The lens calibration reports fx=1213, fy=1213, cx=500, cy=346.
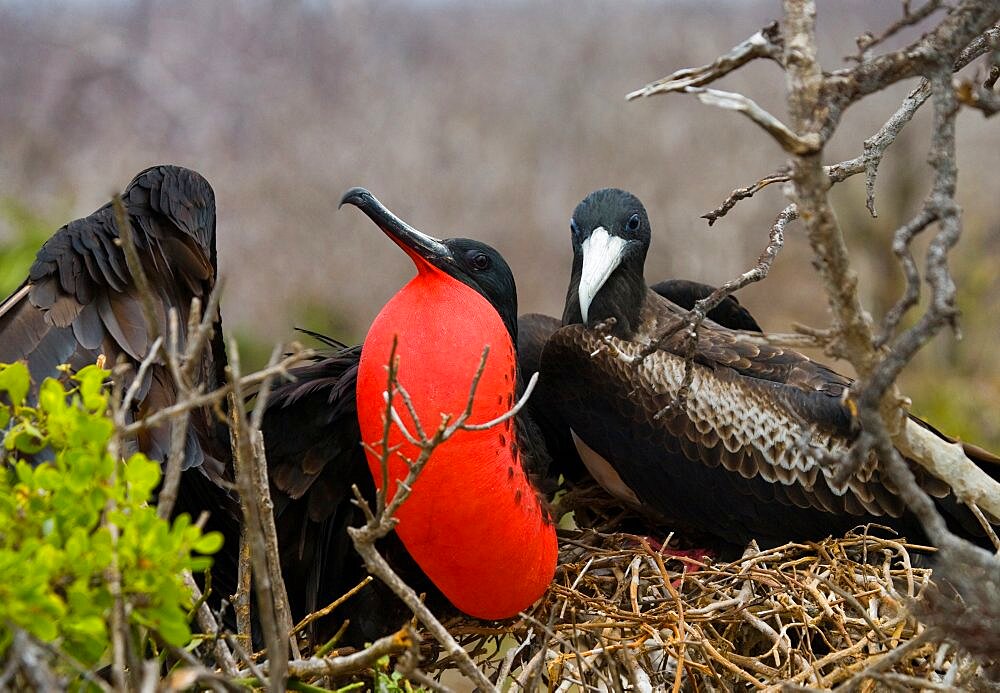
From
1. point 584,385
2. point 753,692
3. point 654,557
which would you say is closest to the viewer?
point 753,692

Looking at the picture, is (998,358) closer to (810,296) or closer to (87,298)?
(810,296)

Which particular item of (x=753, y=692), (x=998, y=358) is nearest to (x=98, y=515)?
(x=753, y=692)

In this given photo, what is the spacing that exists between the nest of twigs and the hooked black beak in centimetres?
87

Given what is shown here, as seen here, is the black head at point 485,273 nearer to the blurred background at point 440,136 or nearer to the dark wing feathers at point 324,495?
the dark wing feathers at point 324,495

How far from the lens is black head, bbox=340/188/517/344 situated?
2811mm

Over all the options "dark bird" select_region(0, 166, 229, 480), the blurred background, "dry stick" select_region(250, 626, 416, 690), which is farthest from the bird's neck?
the blurred background

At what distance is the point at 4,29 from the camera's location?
13188 millimetres

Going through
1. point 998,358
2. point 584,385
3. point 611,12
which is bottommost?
point 998,358

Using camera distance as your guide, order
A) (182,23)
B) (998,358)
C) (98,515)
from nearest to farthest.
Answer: (98,515) → (998,358) → (182,23)

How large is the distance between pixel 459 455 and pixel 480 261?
700mm

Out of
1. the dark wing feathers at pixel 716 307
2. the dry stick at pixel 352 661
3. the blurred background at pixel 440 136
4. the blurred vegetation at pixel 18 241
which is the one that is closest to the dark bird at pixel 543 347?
the dark wing feathers at pixel 716 307

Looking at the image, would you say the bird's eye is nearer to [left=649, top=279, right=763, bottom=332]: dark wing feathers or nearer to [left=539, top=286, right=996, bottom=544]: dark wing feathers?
[left=539, top=286, right=996, bottom=544]: dark wing feathers

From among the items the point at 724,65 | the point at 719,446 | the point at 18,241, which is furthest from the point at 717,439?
the point at 18,241

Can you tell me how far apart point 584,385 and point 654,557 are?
1.73 ft
